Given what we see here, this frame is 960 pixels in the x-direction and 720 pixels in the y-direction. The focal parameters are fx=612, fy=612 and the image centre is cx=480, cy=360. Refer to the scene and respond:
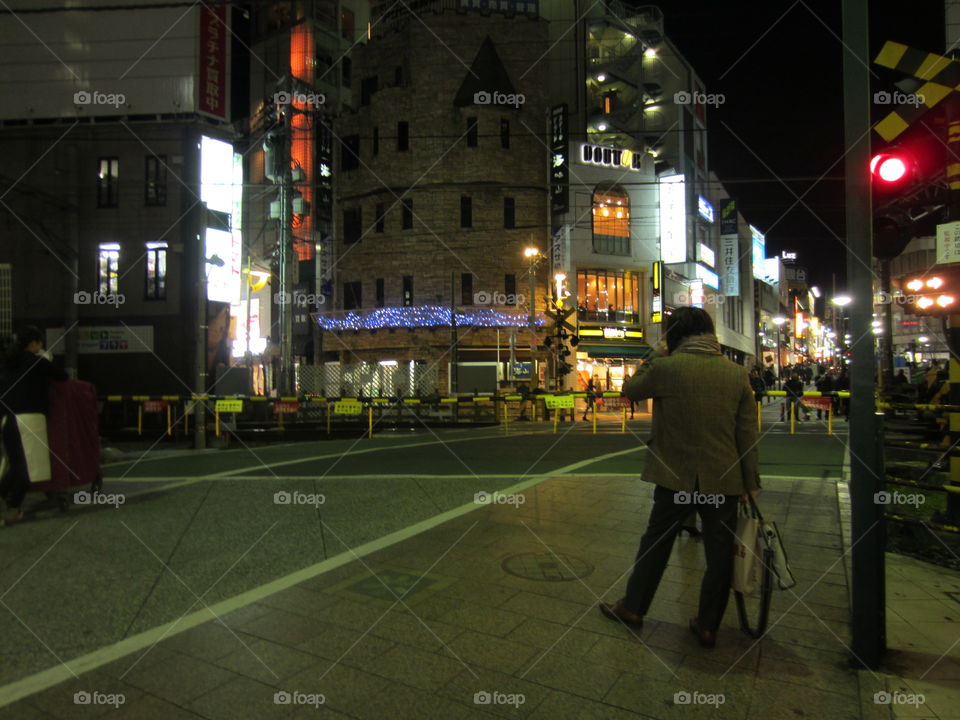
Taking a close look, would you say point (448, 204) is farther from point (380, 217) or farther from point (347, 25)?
point (347, 25)

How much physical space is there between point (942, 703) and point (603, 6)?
123 feet

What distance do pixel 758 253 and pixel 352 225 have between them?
141ft

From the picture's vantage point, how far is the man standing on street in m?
3.45

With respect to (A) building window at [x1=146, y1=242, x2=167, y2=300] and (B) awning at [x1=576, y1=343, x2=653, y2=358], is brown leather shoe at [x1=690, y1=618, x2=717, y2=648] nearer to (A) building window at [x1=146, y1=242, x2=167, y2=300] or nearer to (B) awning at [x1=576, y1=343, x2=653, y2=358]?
(A) building window at [x1=146, y1=242, x2=167, y2=300]

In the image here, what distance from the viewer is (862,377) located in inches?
134

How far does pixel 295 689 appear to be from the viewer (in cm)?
307

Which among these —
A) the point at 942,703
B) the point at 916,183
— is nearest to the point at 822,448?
the point at 916,183

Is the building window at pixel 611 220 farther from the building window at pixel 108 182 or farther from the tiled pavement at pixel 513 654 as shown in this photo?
the tiled pavement at pixel 513 654

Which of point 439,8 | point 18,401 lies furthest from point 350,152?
point 18,401

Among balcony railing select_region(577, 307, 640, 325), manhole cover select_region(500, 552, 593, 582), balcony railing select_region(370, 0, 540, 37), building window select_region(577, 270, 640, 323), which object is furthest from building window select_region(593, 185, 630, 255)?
manhole cover select_region(500, 552, 593, 582)

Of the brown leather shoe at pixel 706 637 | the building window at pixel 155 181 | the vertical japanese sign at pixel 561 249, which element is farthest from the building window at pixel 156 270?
the brown leather shoe at pixel 706 637

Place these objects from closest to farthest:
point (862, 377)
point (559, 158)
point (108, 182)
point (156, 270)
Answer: point (862, 377) → point (156, 270) → point (108, 182) → point (559, 158)

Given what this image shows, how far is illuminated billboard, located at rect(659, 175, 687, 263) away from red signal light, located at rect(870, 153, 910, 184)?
96.3 ft

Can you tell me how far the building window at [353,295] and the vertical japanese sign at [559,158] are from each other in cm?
1102
